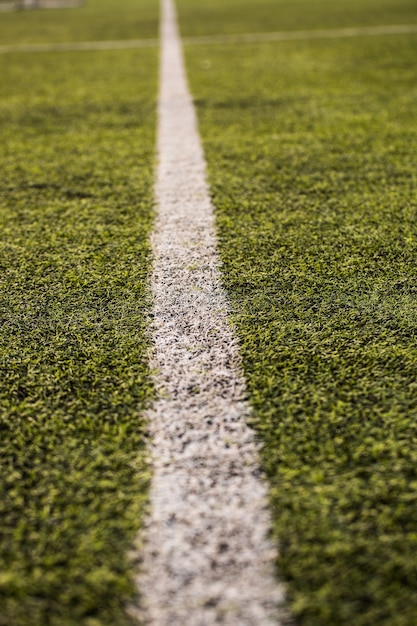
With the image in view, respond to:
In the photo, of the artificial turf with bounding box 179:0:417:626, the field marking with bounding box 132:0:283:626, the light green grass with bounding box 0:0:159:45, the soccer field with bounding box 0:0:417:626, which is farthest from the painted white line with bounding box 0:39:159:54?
the field marking with bounding box 132:0:283:626

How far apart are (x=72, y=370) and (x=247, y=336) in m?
0.45

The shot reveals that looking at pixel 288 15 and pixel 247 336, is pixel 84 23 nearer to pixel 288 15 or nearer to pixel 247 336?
pixel 288 15

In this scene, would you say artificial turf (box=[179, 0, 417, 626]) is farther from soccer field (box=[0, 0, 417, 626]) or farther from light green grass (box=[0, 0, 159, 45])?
light green grass (box=[0, 0, 159, 45])

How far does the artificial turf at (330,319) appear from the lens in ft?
3.42

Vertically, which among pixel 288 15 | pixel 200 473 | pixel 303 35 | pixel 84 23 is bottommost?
pixel 200 473

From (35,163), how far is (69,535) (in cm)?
213

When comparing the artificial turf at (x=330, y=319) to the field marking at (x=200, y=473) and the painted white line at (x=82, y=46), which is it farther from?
the painted white line at (x=82, y=46)

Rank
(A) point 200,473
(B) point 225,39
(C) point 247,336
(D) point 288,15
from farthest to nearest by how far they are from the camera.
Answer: (D) point 288,15 < (B) point 225,39 < (C) point 247,336 < (A) point 200,473

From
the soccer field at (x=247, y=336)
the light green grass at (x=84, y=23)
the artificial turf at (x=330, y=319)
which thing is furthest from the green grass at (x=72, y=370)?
the light green grass at (x=84, y=23)

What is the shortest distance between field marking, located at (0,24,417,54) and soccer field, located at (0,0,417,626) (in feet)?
8.00

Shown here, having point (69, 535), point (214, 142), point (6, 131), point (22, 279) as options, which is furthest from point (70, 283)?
point (6, 131)

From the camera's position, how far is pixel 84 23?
802 centimetres

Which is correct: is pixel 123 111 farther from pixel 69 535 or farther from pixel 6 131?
pixel 69 535

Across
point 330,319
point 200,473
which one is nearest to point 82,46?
point 330,319
